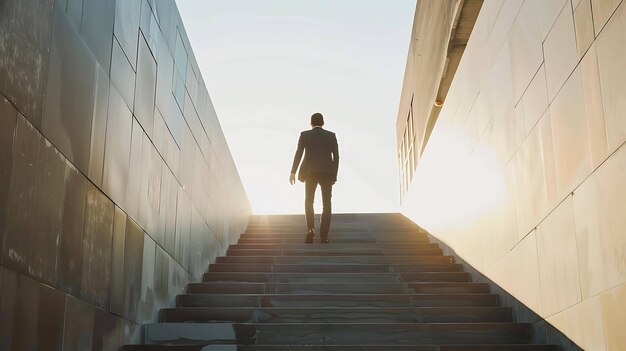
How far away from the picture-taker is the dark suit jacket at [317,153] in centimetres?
912

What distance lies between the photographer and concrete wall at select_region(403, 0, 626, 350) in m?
3.67

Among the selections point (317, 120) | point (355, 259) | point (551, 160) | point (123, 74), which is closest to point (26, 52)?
point (123, 74)

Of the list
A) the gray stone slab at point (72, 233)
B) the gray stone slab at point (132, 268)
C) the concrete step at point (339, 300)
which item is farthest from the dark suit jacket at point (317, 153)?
the gray stone slab at point (72, 233)

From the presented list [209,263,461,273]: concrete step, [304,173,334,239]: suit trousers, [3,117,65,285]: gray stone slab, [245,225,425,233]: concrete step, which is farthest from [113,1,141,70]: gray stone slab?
[245,225,425,233]: concrete step

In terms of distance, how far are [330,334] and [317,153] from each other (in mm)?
4133

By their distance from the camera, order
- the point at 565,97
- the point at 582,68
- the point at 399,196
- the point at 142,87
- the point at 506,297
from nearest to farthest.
A: the point at 582,68 < the point at 565,97 < the point at 142,87 < the point at 506,297 < the point at 399,196

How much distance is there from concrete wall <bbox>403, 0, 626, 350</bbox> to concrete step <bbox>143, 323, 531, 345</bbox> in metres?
0.37

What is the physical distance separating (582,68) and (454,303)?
8.97ft

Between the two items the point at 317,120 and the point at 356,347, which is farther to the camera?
the point at 317,120

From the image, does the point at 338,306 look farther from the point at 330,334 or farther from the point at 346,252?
the point at 346,252

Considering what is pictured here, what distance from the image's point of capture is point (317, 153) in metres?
9.16

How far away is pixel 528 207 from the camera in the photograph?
5277 millimetres

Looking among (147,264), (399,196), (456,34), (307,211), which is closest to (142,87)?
(147,264)

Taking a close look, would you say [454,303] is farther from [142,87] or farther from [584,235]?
[142,87]
